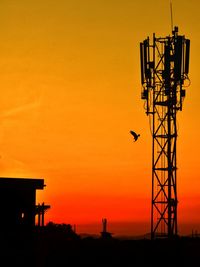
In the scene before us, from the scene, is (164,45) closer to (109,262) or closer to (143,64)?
(143,64)

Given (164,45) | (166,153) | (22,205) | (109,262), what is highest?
(164,45)

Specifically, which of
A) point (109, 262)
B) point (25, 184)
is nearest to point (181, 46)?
point (109, 262)

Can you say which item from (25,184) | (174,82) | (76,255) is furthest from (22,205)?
(174,82)

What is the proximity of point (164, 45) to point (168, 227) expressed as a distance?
1338 centimetres

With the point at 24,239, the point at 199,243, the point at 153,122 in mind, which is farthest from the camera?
the point at 153,122

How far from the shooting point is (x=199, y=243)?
42.8 metres

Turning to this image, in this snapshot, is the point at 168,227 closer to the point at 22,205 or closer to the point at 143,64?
the point at 143,64

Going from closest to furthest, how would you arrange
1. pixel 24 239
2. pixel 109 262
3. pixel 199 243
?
pixel 24 239, pixel 109 262, pixel 199 243

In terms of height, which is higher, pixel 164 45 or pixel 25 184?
pixel 164 45

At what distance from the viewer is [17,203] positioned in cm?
2878

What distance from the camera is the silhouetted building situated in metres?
28.7

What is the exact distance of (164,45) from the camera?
46.4 metres

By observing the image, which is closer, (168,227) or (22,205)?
(22,205)

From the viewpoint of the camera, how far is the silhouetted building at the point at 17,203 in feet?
94.2
